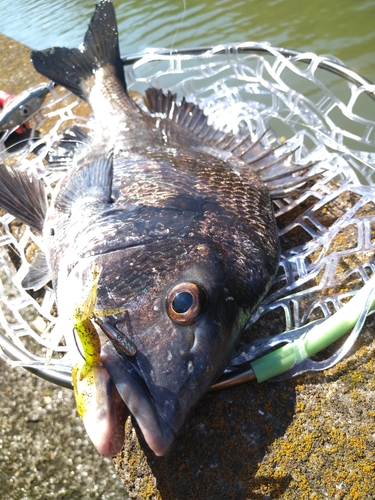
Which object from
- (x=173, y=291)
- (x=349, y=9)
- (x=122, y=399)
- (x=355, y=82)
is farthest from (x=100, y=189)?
(x=349, y=9)

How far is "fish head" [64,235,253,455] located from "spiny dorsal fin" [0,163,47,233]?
96 centimetres

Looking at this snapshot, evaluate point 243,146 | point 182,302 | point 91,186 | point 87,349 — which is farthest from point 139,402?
point 243,146

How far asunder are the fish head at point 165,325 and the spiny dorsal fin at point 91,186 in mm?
515

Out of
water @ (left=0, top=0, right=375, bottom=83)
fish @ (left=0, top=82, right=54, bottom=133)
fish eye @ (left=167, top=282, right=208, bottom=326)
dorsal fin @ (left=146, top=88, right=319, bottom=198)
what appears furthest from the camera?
water @ (left=0, top=0, right=375, bottom=83)

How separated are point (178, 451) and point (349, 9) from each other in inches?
263

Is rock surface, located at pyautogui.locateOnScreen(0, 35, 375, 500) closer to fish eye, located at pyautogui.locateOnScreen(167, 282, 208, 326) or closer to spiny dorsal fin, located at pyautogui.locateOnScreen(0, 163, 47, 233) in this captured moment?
fish eye, located at pyautogui.locateOnScreen(167, 282, 208, 326)

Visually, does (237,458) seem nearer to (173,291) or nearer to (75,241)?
(173,291)

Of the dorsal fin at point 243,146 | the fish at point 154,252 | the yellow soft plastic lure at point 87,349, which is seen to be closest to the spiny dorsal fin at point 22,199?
the fish at point 154,252

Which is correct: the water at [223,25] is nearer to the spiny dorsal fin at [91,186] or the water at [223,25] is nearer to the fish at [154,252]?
the fish at [154,252]

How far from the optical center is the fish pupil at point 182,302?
5.09 feet

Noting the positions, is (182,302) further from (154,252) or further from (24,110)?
(24,110)

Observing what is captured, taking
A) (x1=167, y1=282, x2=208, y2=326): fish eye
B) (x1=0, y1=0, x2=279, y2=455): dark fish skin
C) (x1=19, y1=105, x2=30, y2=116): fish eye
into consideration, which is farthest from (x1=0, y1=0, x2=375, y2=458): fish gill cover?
(x1=167, y1=282, x2=208, y2=326): fish eye

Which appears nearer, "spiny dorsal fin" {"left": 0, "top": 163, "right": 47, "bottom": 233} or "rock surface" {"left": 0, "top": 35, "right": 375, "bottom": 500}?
"rock surface" {"left": 0, "top": 35, "right": 375, "bottom": 500}

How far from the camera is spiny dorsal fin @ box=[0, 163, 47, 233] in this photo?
2.63 metres
